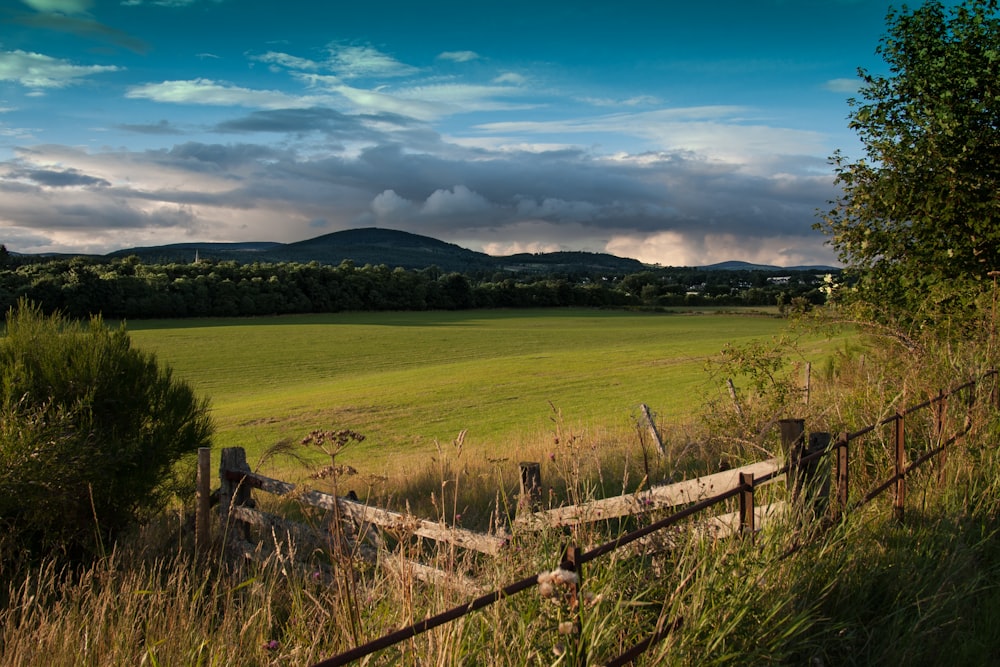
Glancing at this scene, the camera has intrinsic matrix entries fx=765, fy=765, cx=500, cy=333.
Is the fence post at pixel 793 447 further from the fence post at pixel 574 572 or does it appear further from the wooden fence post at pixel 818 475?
the fence post at pixel 574 572

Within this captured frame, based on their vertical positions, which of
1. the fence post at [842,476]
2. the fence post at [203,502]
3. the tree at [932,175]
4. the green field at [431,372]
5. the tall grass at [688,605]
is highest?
the tree at [932,175]

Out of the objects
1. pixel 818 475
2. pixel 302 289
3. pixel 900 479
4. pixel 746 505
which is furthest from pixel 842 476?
pixel 302 289

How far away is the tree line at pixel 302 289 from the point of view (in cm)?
7619

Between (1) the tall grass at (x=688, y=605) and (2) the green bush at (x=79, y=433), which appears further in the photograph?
(2) the green bush at (x=79, y=433)

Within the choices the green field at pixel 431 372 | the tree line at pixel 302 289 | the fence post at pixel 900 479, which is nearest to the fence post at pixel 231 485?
the green field at pixel 431 372

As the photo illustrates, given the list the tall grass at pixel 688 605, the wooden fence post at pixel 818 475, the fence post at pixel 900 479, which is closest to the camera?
the tall grass at pixel 688 605

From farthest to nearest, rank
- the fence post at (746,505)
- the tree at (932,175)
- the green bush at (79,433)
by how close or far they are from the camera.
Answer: the tree at (932,175), the green bush at (79,433), the fence post at (746,505)

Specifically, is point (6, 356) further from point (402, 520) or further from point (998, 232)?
point (998, 232)

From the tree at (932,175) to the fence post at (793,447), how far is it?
31.6ft

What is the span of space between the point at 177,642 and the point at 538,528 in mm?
2345

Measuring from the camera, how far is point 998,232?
13.2 m

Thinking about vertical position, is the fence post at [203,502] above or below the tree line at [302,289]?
below

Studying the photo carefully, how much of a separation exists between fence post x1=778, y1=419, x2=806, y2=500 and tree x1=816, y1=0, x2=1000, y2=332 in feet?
31.6

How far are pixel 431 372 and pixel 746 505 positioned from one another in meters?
38.5
